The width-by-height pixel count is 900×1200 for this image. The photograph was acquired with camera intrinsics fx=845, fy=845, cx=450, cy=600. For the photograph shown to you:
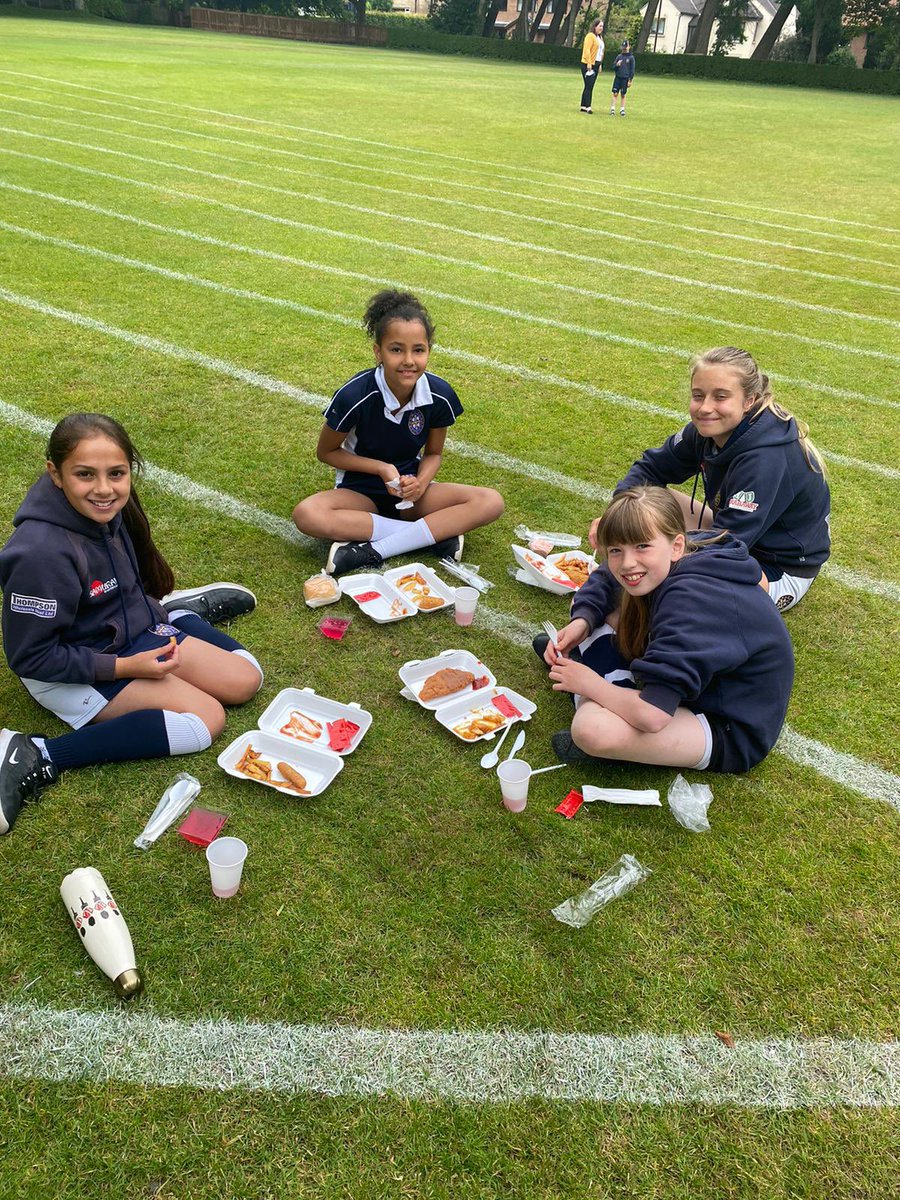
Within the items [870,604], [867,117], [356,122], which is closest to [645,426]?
[870,604]

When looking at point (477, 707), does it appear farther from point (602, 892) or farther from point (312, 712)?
point (602, 892)

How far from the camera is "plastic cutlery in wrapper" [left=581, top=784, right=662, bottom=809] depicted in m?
3.34

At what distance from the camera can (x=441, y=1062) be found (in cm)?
244

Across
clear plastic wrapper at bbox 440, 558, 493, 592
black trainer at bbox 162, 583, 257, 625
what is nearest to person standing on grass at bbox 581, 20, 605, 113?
clear plastic wrapper at bbox 440, 558, 493, 592

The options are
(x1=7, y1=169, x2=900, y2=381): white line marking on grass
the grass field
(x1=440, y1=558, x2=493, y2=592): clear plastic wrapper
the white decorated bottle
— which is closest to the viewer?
the grass field

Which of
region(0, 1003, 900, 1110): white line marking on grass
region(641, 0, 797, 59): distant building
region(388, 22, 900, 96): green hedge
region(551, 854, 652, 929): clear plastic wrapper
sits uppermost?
region(641, 0, 797, 59): distant building

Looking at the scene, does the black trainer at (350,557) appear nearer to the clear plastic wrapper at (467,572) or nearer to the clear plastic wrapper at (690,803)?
the clear plastic wrapper at (467,572)

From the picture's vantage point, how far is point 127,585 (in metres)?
3.51

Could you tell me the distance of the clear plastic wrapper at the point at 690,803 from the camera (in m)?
3.27

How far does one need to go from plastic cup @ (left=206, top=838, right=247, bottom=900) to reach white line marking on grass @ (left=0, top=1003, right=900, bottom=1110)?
44cm

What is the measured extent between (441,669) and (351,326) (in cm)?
508

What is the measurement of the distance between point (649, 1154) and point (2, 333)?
24.5 feet

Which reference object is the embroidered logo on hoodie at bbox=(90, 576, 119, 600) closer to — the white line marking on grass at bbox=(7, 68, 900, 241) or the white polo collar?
the white polo collar

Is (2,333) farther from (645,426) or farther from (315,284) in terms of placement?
(645,426)
